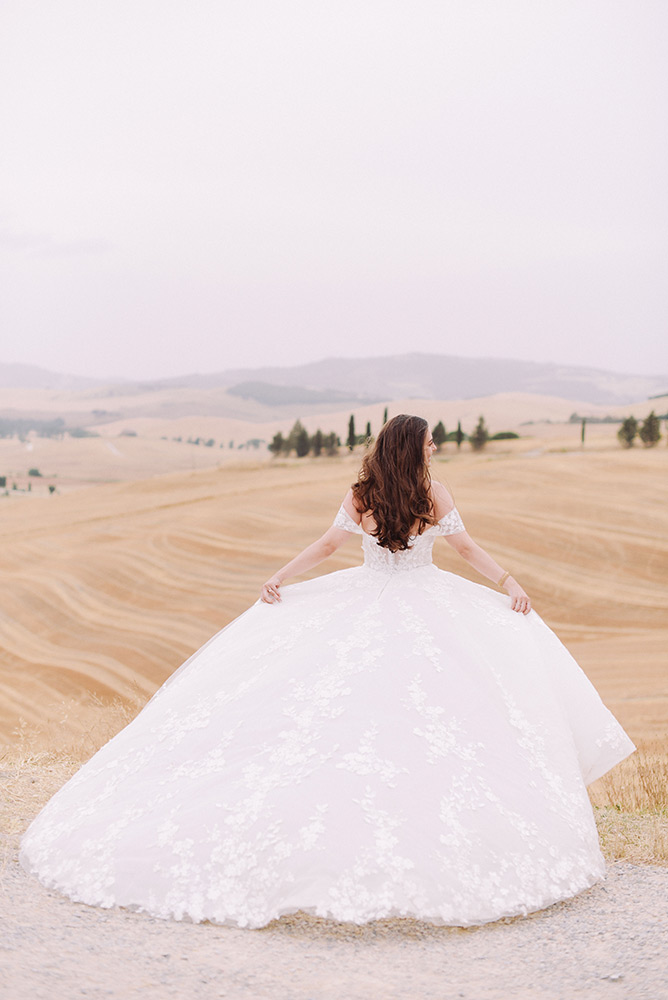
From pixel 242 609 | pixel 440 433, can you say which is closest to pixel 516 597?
pixel 242 609

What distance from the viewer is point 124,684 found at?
1091cm

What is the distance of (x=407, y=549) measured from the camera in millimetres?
4277

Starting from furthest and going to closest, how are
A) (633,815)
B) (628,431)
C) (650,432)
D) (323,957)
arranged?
(628,431)
(650,432)
(633,815)
(323,957)

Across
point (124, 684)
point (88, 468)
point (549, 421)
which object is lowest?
point (124, 684)

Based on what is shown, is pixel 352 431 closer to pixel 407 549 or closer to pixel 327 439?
pixel 327 439

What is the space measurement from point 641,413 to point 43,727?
18.9m

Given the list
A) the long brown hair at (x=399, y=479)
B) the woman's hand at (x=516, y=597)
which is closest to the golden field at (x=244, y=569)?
the woman's hand at (x=516, y=597)

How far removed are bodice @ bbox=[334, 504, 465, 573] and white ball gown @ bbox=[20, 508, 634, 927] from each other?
0.01 meters

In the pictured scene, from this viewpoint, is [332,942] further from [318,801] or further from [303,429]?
[303,429]

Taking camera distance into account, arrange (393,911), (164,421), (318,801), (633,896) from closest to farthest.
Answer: (393,911) → (318,801) → (633,896) → (164,421)

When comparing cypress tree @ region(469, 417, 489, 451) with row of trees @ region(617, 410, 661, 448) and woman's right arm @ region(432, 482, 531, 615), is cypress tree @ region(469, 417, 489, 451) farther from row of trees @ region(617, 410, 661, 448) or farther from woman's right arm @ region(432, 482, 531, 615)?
woman's right arm @ region(432, 482, 531, 615)

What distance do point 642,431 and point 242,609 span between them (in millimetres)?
13156

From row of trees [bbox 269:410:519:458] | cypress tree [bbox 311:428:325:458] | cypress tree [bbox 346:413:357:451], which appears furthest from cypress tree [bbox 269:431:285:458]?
cypress tree [bbox 346:413:357:451]

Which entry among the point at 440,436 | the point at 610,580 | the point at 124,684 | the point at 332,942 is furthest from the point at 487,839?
the point at 440,436
